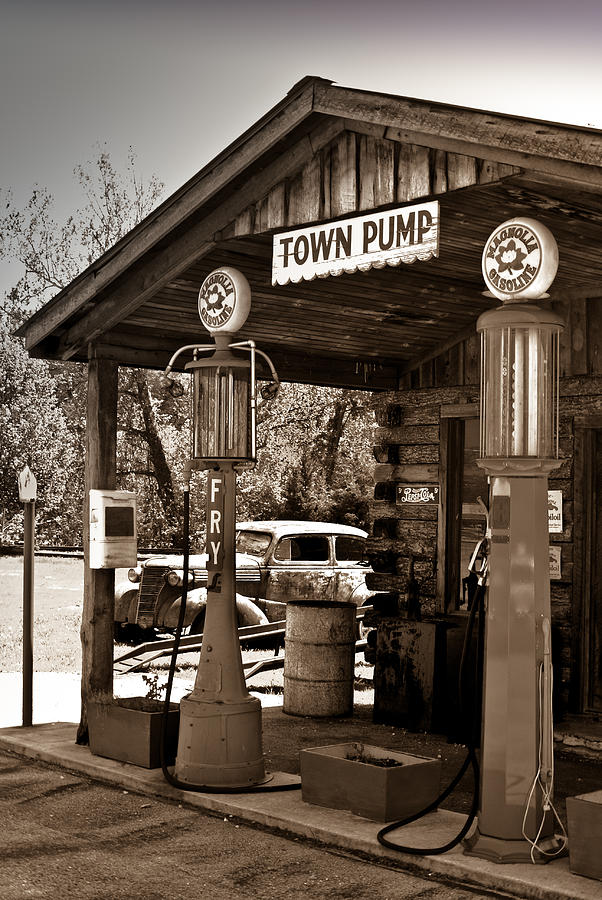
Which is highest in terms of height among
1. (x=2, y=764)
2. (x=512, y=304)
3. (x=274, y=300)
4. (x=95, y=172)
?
(x=95, y=172)

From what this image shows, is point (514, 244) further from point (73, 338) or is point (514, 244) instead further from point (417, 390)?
point (417, 390)

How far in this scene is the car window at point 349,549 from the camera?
14741mm

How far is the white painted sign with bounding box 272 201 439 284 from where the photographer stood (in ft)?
18.9

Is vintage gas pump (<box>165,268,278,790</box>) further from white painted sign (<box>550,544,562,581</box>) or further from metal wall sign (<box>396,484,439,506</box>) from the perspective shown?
metal wall sign (<box>396,484,439,506</box>)

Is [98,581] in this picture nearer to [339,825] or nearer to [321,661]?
[321,661]

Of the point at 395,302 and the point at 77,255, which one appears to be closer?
the point at 395,302

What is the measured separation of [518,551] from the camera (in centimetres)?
495

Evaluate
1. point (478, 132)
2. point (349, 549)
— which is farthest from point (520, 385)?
point (349, 549)

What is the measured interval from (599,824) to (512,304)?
2343 mm

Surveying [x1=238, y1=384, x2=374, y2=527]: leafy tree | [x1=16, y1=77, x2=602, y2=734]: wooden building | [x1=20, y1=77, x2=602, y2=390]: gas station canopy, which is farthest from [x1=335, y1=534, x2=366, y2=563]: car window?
[x1=238, y1=384, x2=374, y2=527]: leafy tree

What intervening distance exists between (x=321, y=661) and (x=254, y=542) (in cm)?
529

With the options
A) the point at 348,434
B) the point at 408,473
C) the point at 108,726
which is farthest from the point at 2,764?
the point at 348,434

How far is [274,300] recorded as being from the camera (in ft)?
26.1

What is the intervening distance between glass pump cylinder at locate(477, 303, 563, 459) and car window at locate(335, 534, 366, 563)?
972 centimetres
